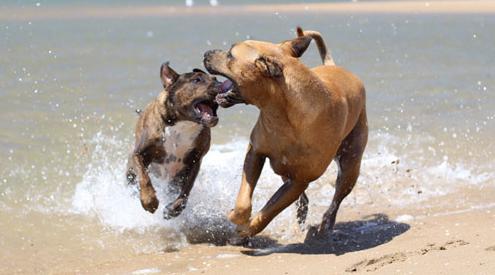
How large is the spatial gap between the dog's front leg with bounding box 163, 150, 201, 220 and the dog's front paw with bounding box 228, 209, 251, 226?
112 centimetres

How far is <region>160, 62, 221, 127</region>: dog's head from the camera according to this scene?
8281mm

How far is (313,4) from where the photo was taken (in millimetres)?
37031

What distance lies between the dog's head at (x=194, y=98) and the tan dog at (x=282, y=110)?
908 mm

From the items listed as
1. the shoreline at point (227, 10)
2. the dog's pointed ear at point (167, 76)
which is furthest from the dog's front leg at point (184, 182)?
the shoreline at point (227, 10)

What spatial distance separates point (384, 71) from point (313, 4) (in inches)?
823

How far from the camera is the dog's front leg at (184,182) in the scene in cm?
828

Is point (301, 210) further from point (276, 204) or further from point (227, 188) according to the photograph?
point (227, 188)

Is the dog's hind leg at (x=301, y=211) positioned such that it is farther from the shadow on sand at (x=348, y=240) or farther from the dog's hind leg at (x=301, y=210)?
the shadow on sand at (x=348, y=240)

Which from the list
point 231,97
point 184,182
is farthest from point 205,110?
point 231,97

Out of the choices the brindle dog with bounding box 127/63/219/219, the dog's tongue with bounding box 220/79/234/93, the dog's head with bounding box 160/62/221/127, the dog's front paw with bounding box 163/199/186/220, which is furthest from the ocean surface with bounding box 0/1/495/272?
the dog's tongue with bounding box 220/79/234/93

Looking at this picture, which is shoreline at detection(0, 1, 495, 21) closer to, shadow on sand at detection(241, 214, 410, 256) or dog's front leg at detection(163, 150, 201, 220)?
Result: dog's front leg at detection(163, 150, 201, 220)

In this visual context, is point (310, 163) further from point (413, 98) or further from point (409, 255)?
point (413, 98)

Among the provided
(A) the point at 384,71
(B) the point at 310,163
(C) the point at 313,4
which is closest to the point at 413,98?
(A) the point at 384,71

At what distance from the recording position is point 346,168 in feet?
26.4
